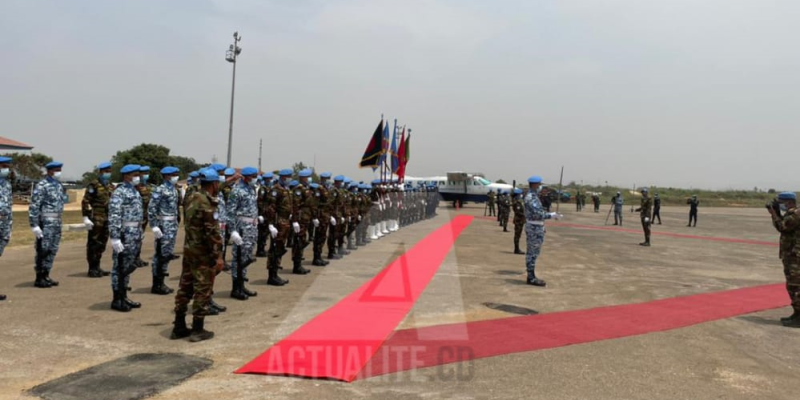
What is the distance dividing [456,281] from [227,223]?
14.6 feet

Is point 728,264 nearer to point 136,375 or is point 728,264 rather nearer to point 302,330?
point 302,330

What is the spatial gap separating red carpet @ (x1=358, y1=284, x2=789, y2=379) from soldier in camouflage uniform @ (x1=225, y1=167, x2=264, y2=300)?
3090mm

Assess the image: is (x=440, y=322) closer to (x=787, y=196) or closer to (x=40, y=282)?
(x=787, y=196)

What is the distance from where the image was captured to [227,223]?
8477 millimetres

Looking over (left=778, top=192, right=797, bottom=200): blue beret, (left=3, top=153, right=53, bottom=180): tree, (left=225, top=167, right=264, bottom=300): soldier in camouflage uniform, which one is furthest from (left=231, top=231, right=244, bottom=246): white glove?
(left=3, top=153, right=53, bottom=180): tree

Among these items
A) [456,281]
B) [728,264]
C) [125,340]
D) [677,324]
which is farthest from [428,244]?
[125,340]

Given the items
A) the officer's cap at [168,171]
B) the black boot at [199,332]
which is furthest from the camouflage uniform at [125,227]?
the black boot at [199,332]

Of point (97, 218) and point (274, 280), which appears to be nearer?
point (274, 280)

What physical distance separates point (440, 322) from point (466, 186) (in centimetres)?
3374

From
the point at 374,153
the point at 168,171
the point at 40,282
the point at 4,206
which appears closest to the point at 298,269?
the point at 168,171

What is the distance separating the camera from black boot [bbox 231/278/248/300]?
7.77m

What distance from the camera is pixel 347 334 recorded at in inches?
231

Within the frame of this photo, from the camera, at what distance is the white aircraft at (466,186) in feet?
128

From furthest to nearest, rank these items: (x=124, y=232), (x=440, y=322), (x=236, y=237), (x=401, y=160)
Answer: (x=401, y=160) < (x=124, y=232) < (x=236, y=237) < (x=440, y=322)
